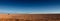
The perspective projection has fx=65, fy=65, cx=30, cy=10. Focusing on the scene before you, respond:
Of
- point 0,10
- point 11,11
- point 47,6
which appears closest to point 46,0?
point 47,6

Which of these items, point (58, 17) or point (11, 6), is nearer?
point (58, 17)

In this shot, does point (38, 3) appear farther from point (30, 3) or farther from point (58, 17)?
point (58, 17)

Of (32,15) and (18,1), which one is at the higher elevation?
(18,1)

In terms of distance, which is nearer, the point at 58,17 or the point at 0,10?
the point at 58,17

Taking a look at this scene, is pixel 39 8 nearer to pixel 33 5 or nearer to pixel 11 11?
pixel 33 5

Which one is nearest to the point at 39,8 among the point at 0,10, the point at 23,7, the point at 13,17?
the point at 23,7

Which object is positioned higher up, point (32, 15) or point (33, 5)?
point (33, 5)

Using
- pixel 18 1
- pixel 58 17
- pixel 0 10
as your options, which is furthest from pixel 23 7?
pixel 58 17
